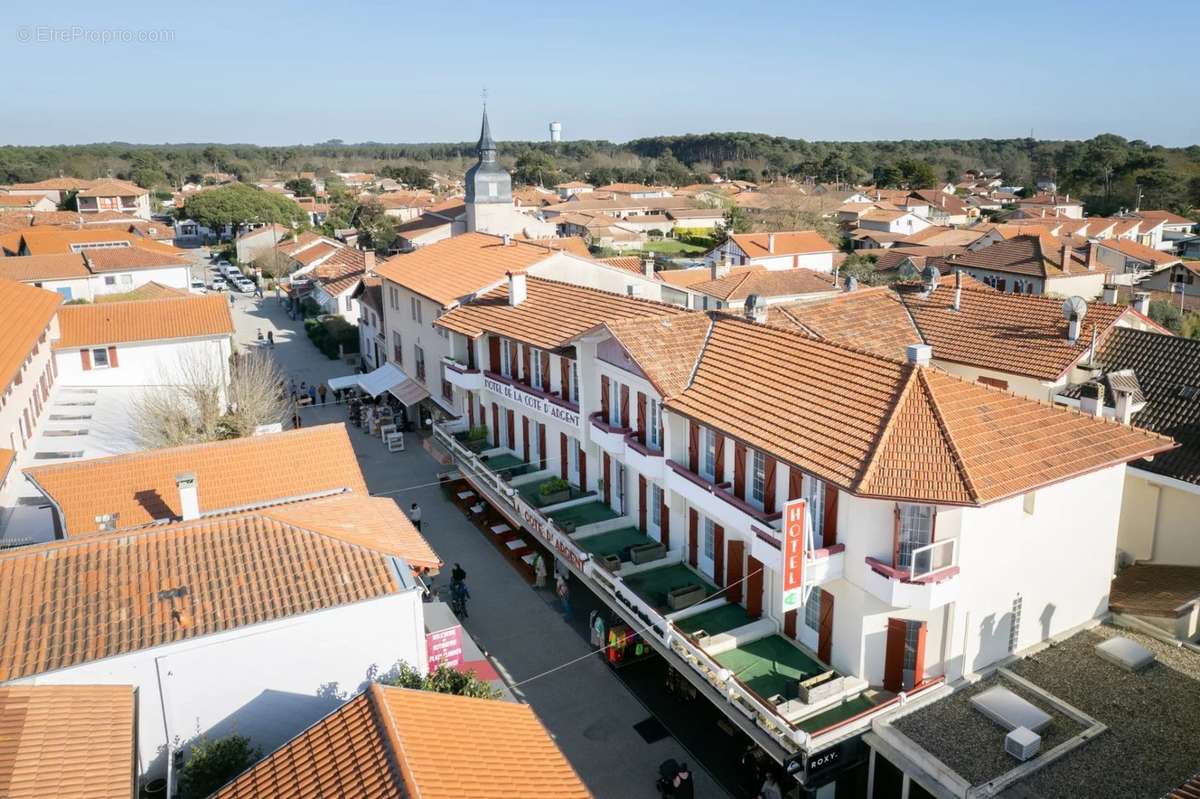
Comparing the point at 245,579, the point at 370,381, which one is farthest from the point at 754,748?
the point at 370,381

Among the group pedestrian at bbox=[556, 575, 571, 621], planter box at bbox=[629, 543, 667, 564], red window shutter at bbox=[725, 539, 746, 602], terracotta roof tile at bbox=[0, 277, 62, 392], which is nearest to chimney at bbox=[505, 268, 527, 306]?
pedestrian at bbox=[556, 575, 571, 621]

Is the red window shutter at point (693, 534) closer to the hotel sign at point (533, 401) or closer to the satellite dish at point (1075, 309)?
the hotel sign at point (533, 401)

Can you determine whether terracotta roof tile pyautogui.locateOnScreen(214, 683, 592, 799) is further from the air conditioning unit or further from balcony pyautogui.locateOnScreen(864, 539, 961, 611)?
the air conditioning unit

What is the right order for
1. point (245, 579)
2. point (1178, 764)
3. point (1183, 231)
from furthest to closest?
1. point (1183, 231)
2. point (245, 579)
3. point (1178, 764)

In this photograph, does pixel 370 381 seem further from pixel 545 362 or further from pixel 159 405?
pixel 545 362

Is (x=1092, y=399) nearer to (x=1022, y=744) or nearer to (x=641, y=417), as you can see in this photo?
(x=1022, y=744)
